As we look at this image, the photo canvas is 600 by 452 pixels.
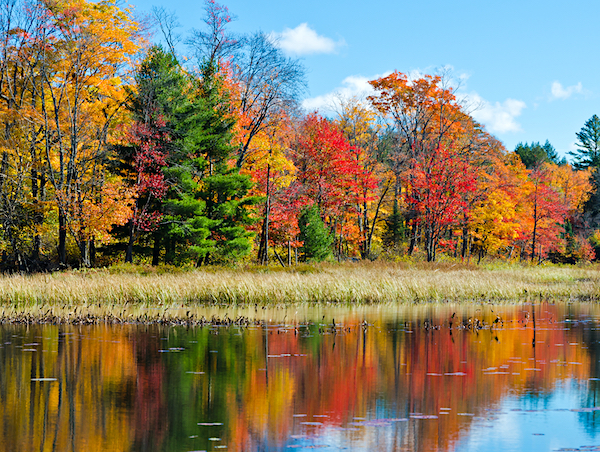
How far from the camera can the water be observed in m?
7.33

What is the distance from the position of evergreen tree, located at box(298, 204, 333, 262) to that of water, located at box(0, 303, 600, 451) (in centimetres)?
2571

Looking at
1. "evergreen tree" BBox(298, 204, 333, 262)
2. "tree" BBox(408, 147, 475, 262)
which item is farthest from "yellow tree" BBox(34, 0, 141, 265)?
"tree" BBox(408, 147, 475, 262)

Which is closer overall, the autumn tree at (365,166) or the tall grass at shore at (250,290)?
the tall grass at shore at (250,290)

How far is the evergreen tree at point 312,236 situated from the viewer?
42938 millimetres

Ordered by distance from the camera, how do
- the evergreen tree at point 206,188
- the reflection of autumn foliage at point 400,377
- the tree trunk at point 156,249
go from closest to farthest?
the reflection of autumn foliage at point 400,377 < the evergreen tree at point 206,188 < the tree trunk at point 156,249

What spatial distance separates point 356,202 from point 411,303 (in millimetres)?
23022

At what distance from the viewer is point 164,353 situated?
13.1m

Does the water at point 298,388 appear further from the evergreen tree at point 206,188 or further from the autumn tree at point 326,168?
the autumn tree at point 326,168

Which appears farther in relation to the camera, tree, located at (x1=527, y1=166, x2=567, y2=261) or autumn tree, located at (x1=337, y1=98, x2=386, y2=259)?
tree, located at (x1=527, y1=166, x2=567, y2=261)

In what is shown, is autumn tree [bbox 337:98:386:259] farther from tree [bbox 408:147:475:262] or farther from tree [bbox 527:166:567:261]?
tree [bbox 527:166:567:261]

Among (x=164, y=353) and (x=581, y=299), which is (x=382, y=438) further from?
(x=581, y=299)

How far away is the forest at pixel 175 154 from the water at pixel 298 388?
1840 cm

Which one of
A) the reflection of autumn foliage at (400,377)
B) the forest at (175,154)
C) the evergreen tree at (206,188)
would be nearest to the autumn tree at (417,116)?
the forest at (175,154)

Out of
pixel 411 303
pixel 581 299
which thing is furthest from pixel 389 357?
pixel 581 299
